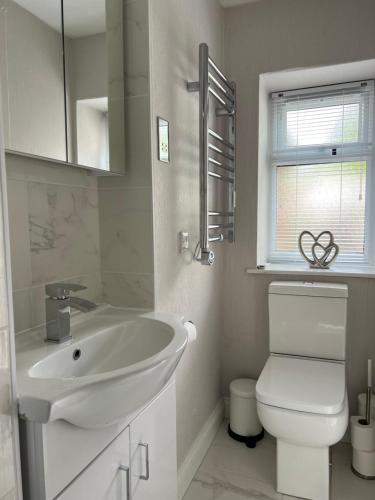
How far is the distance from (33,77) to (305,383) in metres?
1.53

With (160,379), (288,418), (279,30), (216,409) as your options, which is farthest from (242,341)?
(279,30)

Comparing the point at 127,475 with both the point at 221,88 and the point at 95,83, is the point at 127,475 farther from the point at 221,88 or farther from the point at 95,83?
the point at 221,88

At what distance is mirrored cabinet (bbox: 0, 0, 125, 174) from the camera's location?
0.96m

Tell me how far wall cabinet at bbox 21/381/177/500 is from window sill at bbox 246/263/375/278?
101 centimetres

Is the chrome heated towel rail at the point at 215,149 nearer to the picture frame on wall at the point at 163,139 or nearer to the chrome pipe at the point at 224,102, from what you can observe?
the chrome pipe at the point at 224,102

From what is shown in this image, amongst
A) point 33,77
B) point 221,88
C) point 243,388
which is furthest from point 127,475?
point 221,88

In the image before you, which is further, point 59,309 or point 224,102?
point 224,102

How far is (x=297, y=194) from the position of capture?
2.31m

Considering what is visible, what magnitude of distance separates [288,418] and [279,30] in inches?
74.6

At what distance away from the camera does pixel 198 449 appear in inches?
72.2

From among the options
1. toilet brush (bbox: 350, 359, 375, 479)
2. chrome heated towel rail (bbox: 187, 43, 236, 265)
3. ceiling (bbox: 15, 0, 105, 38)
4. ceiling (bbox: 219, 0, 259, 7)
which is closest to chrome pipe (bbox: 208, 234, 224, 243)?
chrome heated towel rail (bbox: 187, 43, 236, 265)

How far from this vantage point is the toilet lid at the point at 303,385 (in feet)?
4.85

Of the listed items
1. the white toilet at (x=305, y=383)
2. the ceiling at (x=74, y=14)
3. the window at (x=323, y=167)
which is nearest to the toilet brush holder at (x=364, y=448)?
the white toilet at (x=305, y=383)

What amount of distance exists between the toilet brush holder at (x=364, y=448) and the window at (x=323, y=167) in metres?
0.89
